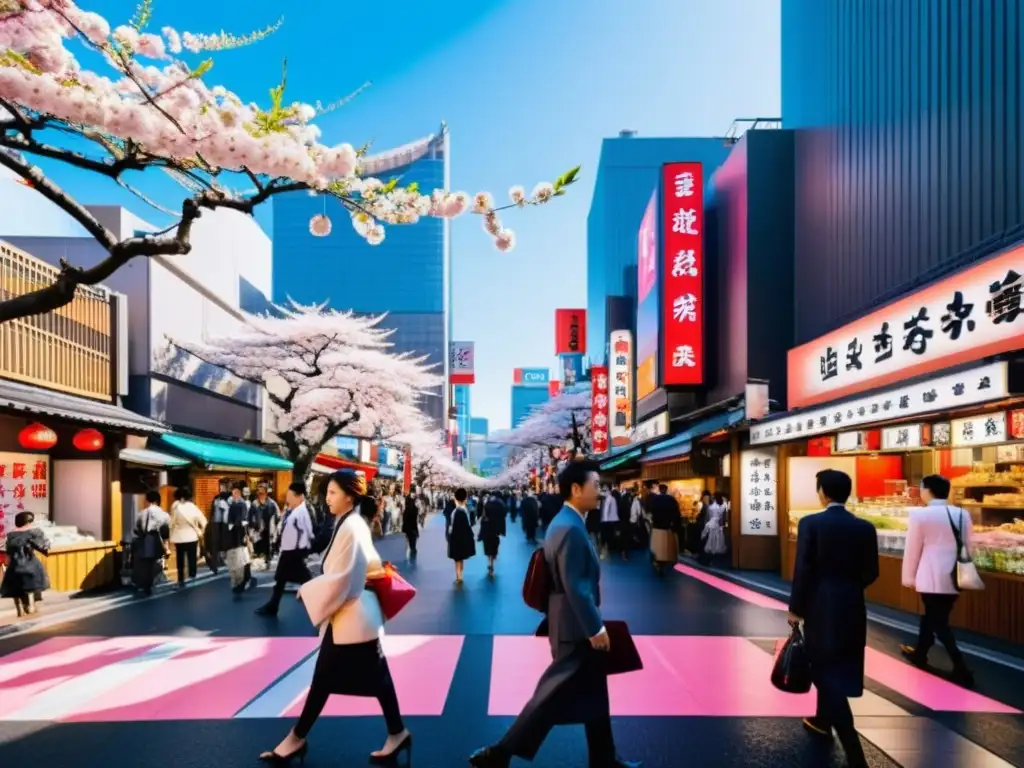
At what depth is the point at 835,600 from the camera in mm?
4773

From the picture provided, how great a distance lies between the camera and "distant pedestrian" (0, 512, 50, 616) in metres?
10.3

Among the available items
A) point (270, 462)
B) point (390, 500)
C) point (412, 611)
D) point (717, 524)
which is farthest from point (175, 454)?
point (390, 500)

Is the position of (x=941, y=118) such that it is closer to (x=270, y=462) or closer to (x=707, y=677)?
(x=707, y=677)

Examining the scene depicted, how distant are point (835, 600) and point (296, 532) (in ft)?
26.0

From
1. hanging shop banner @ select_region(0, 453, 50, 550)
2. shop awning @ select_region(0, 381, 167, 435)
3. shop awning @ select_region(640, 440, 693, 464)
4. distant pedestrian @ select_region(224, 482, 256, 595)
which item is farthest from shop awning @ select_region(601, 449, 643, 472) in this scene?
hanging shop banner @ select_region(0, 453, 50, 550)

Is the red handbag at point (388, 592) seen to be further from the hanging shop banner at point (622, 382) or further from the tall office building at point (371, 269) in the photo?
the tall office building at point (371, 269)

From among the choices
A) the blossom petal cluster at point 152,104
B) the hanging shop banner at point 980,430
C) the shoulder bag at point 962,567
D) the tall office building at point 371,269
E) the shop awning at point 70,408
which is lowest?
the shoulder bag at point 962,567

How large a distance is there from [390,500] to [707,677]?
83.1 ft

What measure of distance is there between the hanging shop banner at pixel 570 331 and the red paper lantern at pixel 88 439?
138 feet

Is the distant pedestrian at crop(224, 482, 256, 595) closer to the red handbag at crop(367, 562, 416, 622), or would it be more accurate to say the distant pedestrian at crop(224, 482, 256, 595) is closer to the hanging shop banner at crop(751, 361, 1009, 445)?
the red handbag at crop(367, 562, 416, 622)

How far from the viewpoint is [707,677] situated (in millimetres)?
7027

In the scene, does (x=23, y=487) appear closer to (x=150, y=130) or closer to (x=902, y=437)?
(x=150, y=130)

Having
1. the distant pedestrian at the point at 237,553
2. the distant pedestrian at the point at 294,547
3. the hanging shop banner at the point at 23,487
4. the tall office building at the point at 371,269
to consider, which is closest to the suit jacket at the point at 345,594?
the distant pedestrian at the point at 294,547

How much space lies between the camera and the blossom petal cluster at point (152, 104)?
542 centimetres
